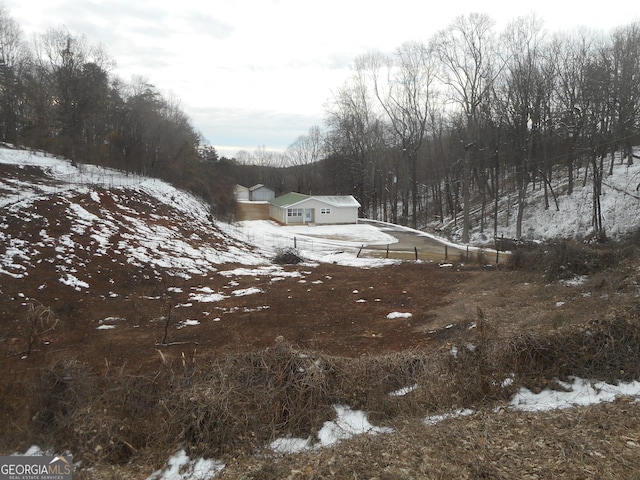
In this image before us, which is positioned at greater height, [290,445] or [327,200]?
[327,200]

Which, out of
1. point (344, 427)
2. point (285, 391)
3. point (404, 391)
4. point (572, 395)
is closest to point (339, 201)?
point (404, 391)

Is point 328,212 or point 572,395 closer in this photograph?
point 572,395

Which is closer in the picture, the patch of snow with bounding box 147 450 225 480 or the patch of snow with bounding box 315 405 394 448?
the patch of snow with bounding box 147 450 225 480

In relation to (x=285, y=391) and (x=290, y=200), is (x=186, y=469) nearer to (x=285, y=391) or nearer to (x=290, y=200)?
(x=285, y=391)

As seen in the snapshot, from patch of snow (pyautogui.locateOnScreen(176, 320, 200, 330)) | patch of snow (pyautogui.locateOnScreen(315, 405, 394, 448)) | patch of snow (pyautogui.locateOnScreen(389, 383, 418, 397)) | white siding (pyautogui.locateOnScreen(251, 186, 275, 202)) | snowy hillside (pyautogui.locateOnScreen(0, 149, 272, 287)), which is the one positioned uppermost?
white siding (pyautogui.locateOnScreen(251, 186, 275, 202))

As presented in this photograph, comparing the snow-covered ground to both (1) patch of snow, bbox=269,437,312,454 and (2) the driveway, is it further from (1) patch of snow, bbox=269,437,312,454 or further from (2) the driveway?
(2) the driveway

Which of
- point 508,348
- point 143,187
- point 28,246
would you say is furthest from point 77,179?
point 508,348

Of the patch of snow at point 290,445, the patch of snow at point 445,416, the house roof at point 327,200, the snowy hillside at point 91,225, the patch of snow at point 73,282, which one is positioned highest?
the house roof at point 327,200

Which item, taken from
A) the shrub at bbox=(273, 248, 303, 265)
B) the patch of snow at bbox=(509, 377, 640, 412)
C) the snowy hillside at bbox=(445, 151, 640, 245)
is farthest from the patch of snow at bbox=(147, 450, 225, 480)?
the snowy hillside at bbox=(445, 151, 640, 245)

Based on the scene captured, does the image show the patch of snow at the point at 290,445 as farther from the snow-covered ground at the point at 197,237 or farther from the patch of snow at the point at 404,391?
the patch of snow at the point at 404,391

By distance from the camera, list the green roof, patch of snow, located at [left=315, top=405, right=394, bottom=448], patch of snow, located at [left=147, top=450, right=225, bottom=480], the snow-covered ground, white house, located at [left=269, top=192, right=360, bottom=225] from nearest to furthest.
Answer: patch of snow, located at [left=147, top=450, right=225, bottom=480], patch of snow, located at [left=315, top=405, right=394, bottom=448], the snow-covered ground, white house, located at [left=269, top=192, right=360, bottom=225], the green roof

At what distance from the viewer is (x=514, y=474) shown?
11.8 ft

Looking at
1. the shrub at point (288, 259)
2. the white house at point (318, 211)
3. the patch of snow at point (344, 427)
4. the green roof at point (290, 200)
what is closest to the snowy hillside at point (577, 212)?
the white house at point (318, 211)

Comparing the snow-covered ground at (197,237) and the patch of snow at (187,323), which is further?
the patch of snow at (187,323)
